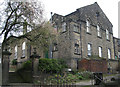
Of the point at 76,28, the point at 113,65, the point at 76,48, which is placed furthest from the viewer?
the point at 113,65

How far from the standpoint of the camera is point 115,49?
28969 mm

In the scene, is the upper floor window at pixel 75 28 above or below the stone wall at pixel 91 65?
above

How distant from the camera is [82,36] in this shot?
2158 cm

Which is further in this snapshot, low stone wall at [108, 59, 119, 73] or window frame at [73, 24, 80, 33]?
low stone wall at [108, 59, 119, 73]

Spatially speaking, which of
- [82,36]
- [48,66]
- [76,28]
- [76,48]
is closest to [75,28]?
[76,28]

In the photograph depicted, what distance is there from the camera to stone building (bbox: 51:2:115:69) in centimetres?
2019

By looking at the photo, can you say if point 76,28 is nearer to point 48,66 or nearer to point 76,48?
point 76,48

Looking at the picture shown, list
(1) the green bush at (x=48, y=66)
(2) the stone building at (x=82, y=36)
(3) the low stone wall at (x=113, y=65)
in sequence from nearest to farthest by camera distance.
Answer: (1) the green bush at (x=48, y=66) → (2) the stone building at (x=82, y=36) → (3) the low stone wall at (x=113, y=65)

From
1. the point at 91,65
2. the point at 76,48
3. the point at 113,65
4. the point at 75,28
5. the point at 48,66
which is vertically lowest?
the point at 113,65

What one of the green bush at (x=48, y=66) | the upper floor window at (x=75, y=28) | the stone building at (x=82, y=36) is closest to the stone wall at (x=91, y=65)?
the stone building at (x=82, y=36)

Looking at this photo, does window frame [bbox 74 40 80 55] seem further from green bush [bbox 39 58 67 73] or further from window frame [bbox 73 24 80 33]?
green bush [bbox 39 58 67 73]

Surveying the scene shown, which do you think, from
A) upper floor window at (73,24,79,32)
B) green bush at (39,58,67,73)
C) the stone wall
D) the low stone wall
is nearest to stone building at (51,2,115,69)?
upper floor window at (73,24,79,32)

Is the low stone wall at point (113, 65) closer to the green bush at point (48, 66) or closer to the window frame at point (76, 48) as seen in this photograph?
the window frame at point (76, 48)

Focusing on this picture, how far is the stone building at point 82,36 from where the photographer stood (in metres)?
20.2
